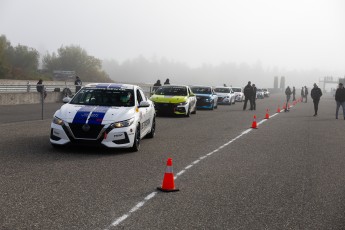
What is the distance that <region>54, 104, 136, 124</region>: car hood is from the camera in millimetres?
10680

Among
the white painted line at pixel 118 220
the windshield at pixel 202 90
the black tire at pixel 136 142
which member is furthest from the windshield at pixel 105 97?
the windshield at pixel 202 90

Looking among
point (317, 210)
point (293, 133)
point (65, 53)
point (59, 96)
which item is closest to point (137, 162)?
point (317, 210)

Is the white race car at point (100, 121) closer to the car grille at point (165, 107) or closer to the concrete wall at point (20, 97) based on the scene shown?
the car grille at point (165, 107)

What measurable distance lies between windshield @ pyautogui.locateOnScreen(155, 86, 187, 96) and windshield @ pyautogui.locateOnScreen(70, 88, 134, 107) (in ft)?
38.9

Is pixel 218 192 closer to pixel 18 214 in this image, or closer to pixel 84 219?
pixel 84 219

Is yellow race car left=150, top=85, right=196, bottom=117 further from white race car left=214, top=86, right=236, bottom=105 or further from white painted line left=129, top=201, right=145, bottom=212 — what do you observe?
white painted line left=129, top=201, right=145, bottom=212

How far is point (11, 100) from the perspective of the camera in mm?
29797

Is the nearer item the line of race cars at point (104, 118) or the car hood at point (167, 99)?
the line of race cars at point (104, 118)

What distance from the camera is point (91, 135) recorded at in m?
10.6

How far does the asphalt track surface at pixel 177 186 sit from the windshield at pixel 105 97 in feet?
3.72

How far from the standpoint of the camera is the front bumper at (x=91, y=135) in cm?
1064

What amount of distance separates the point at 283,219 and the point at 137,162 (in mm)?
4422

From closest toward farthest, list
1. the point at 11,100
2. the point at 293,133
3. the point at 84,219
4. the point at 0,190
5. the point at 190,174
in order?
the point at 84,219 < the point at 0,190 < the point at 190,174 < the point at 293,133 < the point at 11,100

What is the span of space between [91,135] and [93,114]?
1.51ft
